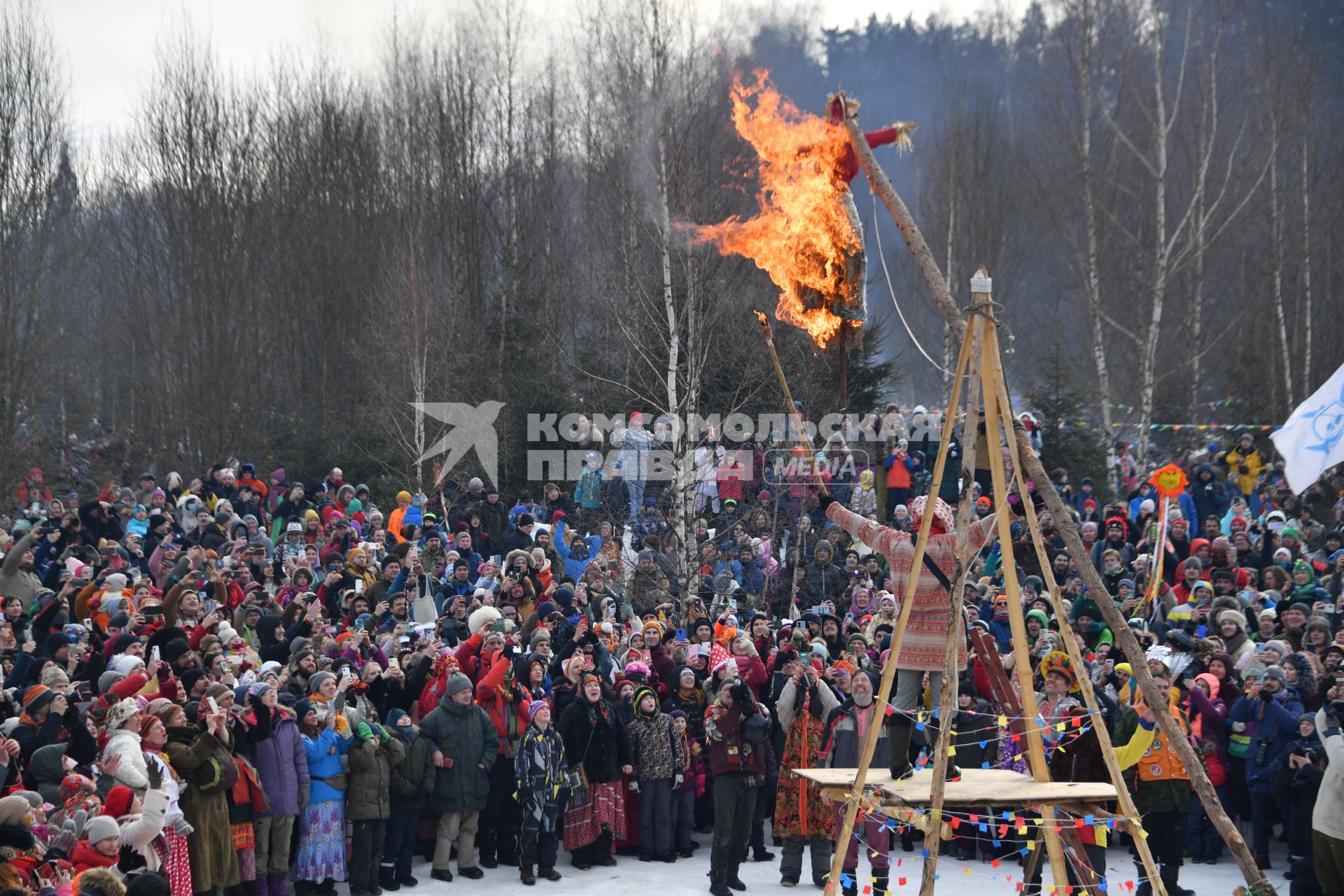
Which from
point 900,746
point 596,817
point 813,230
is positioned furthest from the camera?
point 596,817

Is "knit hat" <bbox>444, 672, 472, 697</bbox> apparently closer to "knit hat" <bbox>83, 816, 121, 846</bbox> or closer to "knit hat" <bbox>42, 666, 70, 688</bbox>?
"knit hat" <bbox>42, 666, 70, 688</bbox>

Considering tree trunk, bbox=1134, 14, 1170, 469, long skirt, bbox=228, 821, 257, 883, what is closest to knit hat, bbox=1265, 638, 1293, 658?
long skirt, bbox=228, 821, 257, 883

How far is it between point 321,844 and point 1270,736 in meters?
7.93

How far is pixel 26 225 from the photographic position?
27.0 meters

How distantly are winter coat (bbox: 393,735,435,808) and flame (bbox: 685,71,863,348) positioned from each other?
5.00 m

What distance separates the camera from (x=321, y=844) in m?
11.1

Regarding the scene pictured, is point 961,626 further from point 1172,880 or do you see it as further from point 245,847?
point 245,847

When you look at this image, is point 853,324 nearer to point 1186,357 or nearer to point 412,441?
point 412,441

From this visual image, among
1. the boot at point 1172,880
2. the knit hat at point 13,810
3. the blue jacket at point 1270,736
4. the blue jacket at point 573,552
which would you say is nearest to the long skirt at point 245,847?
the knit hat at point 13,810

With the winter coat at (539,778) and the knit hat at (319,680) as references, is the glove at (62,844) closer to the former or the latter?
the knit hat at (319,680)

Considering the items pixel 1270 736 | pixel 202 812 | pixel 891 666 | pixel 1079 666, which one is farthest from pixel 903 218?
pixel 1270 736

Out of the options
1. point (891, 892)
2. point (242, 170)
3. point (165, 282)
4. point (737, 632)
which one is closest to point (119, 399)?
point (165, 282)

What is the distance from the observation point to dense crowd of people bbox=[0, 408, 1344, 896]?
31.0 feet

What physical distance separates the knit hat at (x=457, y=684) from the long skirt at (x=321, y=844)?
51.4 inches
